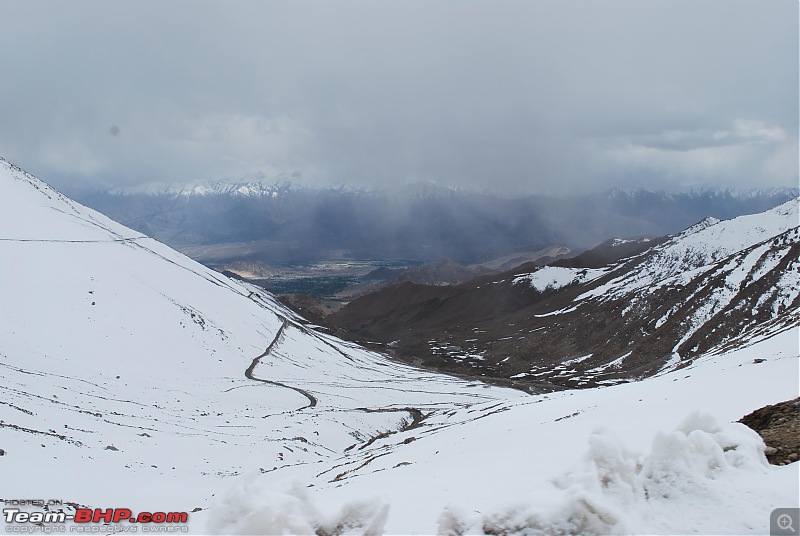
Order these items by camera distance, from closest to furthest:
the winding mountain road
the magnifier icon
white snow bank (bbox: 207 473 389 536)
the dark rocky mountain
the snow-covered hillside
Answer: the magnifier icon, white snow bank (bbox: 207 473 389 536), the snow-covered hillside, the winding mountain road, the dark rocky mountain

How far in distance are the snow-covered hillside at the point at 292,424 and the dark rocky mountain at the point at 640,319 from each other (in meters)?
39.1

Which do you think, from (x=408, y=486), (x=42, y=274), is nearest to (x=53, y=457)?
(x=408, y=486)

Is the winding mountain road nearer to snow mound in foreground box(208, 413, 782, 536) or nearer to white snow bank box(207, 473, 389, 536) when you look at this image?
white snow bank box(207, 473, 389, 536)

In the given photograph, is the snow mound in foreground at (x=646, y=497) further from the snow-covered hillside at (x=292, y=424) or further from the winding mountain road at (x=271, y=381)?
the winding mountain road at (x=271, y=381)

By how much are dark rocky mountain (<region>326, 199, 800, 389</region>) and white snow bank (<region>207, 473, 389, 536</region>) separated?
86.3 metres

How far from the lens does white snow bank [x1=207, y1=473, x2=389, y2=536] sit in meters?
6.31

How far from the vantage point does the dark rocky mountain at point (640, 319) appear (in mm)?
102812

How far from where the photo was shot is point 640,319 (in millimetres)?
128125

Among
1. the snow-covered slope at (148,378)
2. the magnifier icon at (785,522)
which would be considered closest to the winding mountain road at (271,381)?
the snow-covered slope at (148,378)

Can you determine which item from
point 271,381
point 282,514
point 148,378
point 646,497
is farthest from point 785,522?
point 271,381

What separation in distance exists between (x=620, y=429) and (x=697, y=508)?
337 inches

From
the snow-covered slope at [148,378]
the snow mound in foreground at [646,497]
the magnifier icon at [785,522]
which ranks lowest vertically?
the magnifier icon at [785,522]

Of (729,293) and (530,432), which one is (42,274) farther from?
(729,293)

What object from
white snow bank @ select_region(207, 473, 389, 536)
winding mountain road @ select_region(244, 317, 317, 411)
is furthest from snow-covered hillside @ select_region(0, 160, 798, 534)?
winding mountain road @ select_region(244, 317, 317, 411)
